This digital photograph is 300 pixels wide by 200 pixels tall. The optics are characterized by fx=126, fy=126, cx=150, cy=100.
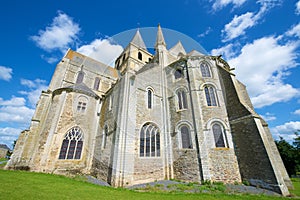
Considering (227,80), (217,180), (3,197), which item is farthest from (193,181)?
(3,197)

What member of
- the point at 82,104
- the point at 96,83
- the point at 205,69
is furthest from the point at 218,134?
the point at 96,83

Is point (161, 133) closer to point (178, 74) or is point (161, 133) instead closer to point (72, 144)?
point (178, 74)

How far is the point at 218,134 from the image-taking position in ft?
34.7

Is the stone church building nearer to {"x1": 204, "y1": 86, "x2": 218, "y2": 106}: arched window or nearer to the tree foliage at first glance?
{"x1": 204, "y1": 86, "x2": 218, "y2": 106}: arched window

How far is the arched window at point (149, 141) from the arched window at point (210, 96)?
556 cm

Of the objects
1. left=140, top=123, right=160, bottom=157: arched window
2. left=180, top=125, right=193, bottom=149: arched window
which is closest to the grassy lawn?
left=140, top=123, right=160, bottom=157: arched window

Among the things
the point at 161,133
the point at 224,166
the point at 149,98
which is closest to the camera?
the point at 224,166

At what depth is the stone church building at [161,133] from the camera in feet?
30.4

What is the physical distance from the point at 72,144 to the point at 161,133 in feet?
31.4

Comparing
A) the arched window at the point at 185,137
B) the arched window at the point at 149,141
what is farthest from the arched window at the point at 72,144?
the arched window at the point at 185,137

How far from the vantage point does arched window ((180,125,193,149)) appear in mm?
10755

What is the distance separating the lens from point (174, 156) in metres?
11.1

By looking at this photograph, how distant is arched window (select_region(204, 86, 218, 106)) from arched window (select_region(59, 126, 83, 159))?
13906mm

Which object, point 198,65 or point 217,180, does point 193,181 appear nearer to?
point 217,180
